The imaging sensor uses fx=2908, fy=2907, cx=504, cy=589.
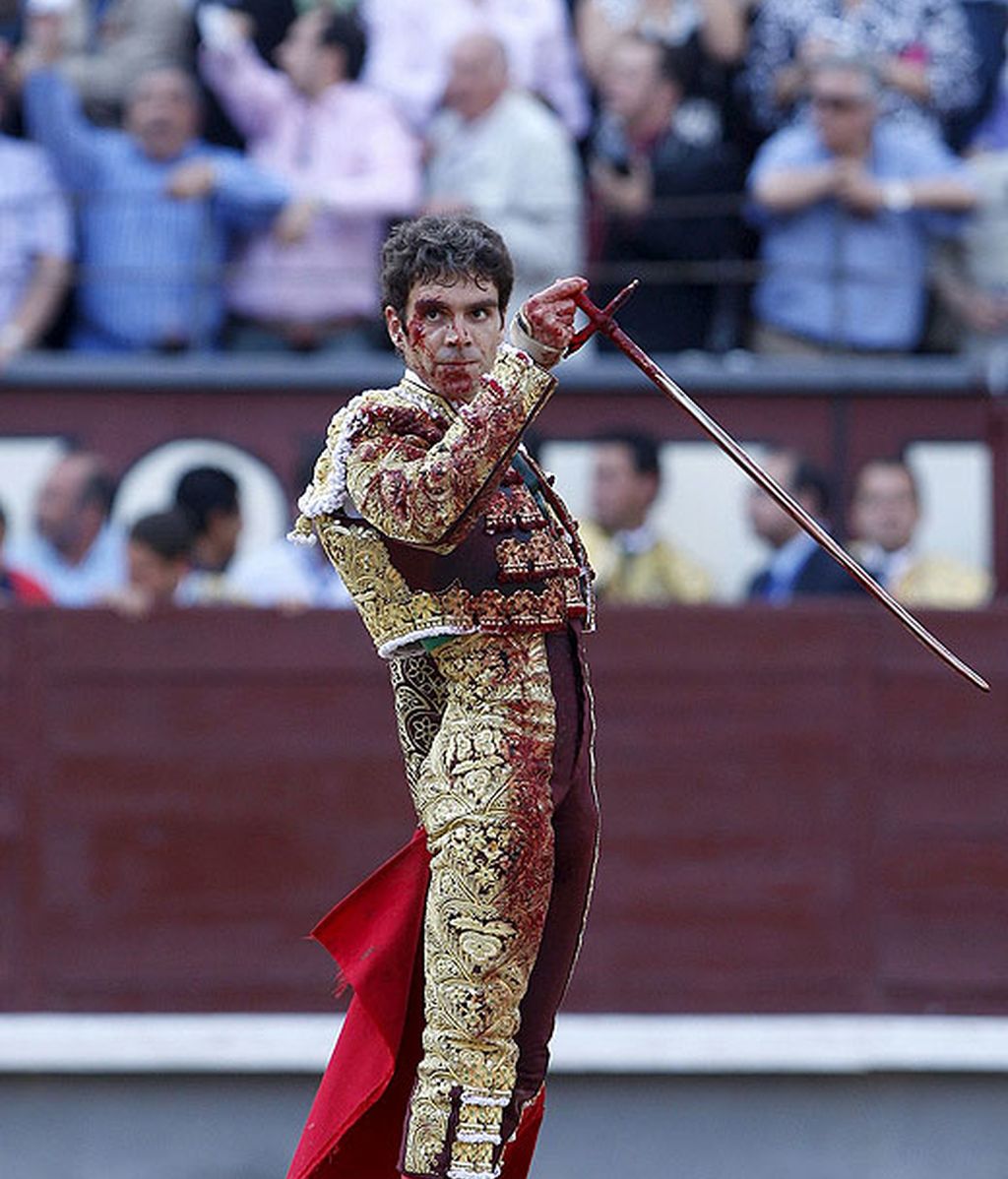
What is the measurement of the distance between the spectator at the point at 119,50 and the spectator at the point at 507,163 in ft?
2.36

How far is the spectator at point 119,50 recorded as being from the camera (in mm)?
6934

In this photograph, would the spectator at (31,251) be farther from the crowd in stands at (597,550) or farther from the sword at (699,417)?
the sword at (699,417)

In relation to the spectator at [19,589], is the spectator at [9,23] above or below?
above

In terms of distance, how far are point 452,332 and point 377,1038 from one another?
0.91 meters

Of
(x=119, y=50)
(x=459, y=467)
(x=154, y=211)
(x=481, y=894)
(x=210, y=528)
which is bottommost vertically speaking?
(x=481, y=894)

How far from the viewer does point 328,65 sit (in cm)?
680

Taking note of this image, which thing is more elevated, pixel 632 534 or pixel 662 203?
pixel 662 203

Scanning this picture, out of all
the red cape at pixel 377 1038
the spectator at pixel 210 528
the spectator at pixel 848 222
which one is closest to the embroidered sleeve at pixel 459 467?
the red cape at pixel 377 1038

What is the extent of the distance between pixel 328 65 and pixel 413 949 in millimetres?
3534

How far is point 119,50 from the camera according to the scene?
6965 millimetres

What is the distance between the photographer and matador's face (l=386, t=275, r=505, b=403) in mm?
3521

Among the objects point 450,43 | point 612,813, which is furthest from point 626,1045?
point 450,43

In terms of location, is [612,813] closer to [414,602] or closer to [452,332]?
[414,602]

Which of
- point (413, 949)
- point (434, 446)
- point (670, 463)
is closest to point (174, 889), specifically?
point (670, 463)
